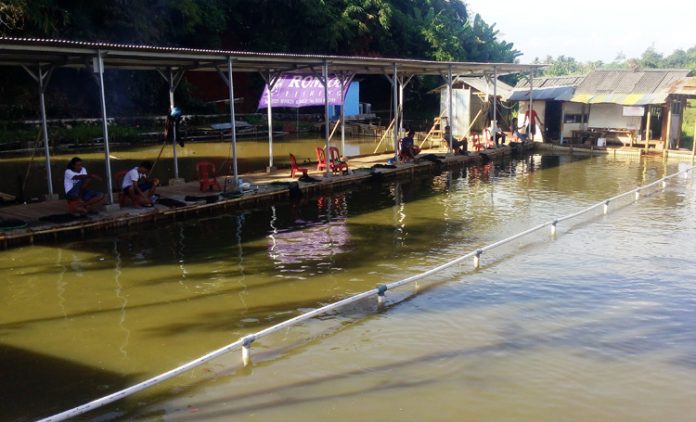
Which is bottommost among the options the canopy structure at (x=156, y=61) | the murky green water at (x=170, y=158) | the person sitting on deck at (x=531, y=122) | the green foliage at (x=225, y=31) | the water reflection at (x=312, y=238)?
the water reflection at (x=312, y=238)

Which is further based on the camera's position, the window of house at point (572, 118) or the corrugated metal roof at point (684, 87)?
the window of house at point (572, 118)

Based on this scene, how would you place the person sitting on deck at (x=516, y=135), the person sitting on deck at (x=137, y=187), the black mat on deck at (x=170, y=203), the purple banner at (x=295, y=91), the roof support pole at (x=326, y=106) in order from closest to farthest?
the person sitting on deck at (x=137, y=187) → the black mat on deck at (x=170, y=203) → the roof support pole at (x=326, y=106) → the purple banner at (x=295, y=91) → the person sitting on deck at (x=516, y=135)

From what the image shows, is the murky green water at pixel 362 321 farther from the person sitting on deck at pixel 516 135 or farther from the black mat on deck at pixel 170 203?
the person sitting on deck at pixel 516 135

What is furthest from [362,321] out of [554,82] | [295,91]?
[554,82]

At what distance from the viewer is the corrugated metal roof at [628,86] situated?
23750mm

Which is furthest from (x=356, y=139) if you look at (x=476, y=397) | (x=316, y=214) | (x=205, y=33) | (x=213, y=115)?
(x=476, y=397)

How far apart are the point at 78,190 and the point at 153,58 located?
352 cm

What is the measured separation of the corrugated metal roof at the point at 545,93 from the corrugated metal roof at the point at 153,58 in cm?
843

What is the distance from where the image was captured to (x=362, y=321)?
25.7 feet

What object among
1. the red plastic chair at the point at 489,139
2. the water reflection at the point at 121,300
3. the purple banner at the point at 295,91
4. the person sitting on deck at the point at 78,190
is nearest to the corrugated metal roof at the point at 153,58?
the purple banner at the point at 295,91

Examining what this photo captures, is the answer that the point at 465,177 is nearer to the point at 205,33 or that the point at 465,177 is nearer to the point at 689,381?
the point at 689,381

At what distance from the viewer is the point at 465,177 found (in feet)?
65.8

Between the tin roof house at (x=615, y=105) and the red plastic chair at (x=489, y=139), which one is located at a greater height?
the tin roof house at (x=615, y=105)

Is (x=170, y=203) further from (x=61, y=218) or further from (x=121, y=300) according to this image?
(x=121, y=300)
